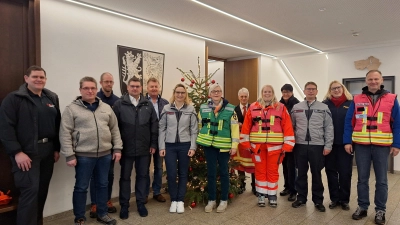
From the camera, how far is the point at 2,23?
276 cm

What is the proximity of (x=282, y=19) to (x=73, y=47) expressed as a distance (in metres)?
2.93

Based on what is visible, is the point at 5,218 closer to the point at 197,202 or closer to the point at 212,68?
the point at 197,202

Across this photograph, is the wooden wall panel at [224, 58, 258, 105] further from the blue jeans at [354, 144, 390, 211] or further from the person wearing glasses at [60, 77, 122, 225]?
the person wearing glasses at [60, 77, 122, 225]

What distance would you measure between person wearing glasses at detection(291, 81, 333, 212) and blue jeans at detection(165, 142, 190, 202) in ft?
4.64

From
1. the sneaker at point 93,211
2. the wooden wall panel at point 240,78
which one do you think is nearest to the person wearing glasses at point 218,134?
the sneaker at point 93,211

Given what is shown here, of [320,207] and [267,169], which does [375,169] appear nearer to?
[320,207]

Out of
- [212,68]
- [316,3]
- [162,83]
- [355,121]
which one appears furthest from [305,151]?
[212,68]

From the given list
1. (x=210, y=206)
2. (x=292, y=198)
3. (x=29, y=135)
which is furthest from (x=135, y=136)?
(x=292, y=198)

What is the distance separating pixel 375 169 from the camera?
9.98ft

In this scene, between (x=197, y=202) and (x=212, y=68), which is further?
(x=212, y=68)

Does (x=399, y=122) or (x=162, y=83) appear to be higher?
(x=162, y=83)

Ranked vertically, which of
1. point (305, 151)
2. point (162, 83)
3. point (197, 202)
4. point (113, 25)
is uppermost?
point (113, 25)

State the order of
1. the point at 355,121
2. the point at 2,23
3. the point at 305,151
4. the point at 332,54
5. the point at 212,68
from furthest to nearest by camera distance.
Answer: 1. the point at 212,68
2. the point at 332,54
3. the point at 305,151
4. the point at 355,121
5. the point at 2,23

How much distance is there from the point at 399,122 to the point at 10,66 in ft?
13.5
